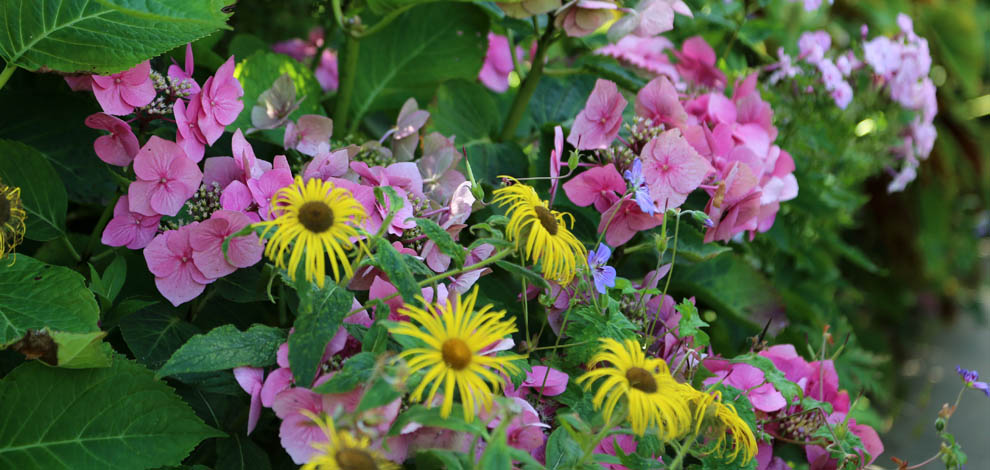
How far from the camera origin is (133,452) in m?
0.69

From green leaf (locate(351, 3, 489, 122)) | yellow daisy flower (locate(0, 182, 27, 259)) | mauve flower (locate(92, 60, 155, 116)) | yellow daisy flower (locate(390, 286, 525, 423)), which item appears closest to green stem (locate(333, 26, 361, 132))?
green leaf (locate(351, 3, 489, 122))

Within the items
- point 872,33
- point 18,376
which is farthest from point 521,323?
point 872,33

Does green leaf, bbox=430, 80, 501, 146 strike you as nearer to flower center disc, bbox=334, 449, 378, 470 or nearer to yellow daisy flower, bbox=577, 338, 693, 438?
yellow daisy flower, bbox=577, 338, 693, 438

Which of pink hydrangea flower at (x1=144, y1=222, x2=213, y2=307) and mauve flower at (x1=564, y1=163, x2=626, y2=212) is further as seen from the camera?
mauve flower at (x1=564, y1=163, x2=626, y2=212)

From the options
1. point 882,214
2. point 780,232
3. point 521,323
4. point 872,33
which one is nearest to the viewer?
point 521,323

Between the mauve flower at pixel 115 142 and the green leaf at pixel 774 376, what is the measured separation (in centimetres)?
65

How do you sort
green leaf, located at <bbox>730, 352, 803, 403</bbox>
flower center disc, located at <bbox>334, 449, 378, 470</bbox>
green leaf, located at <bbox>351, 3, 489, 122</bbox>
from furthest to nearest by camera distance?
1. green leaf, located at <bbox>351, 3, 489, 122</bbox>
2. green leaf, located at <bbox>730, 352, 803, 403</bbox>
3. flower center disc, located at <bbox>334, 449, 378, 470</bbox>

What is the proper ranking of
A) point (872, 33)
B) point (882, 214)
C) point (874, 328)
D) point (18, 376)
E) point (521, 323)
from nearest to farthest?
point (18, 376), point (521, 323), point (872, 33), point (874, 328), point (882, 214)

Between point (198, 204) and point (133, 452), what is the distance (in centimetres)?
24

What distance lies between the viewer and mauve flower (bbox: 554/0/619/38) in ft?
3.20

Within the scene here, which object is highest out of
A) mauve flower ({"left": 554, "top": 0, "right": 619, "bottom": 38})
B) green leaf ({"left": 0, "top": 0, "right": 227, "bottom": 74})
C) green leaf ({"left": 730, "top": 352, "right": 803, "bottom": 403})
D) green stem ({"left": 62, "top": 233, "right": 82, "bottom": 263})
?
green leaf ({"left": 0, "top": 0, "right": 227, "bottom": 74})

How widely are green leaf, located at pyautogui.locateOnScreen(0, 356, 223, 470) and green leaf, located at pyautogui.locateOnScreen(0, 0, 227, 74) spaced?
0.94 ft

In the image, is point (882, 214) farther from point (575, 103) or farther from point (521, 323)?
point (521, 323)

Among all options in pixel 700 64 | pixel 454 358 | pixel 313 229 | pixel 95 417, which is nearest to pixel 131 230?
pixel 95 417
